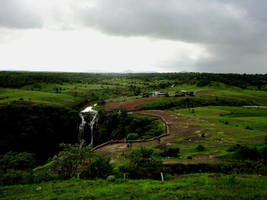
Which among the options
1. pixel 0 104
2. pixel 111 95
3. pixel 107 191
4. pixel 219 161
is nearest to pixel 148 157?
pixel 107 191

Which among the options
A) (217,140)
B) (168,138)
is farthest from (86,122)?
(217,140)

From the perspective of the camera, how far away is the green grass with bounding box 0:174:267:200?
12.1m

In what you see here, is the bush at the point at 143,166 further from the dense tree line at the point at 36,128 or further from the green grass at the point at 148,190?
the dense tree line at the point at 36,128

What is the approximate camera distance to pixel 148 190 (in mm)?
13688

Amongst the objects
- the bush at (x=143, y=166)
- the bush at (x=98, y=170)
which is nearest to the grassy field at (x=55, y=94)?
the bush at (x=98, y=170)

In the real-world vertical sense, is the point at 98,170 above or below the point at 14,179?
above

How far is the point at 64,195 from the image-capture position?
13.6m

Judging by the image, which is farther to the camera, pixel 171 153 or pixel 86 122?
pixel 86 122

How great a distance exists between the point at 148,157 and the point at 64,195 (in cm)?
1011

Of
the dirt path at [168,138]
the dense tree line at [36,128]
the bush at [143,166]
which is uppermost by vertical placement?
the bush at [143,166]

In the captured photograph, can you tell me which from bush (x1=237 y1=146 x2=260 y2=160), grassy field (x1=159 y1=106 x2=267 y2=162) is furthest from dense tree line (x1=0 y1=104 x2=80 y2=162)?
bush (x1=237 y1=146 x2=260 y2=160)

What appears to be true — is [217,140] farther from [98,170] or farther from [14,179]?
[14,179]

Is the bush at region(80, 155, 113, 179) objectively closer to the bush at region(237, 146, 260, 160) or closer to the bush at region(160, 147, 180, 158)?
the bush at region(160, 147, 180, 158)

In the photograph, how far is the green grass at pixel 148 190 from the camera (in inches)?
475
